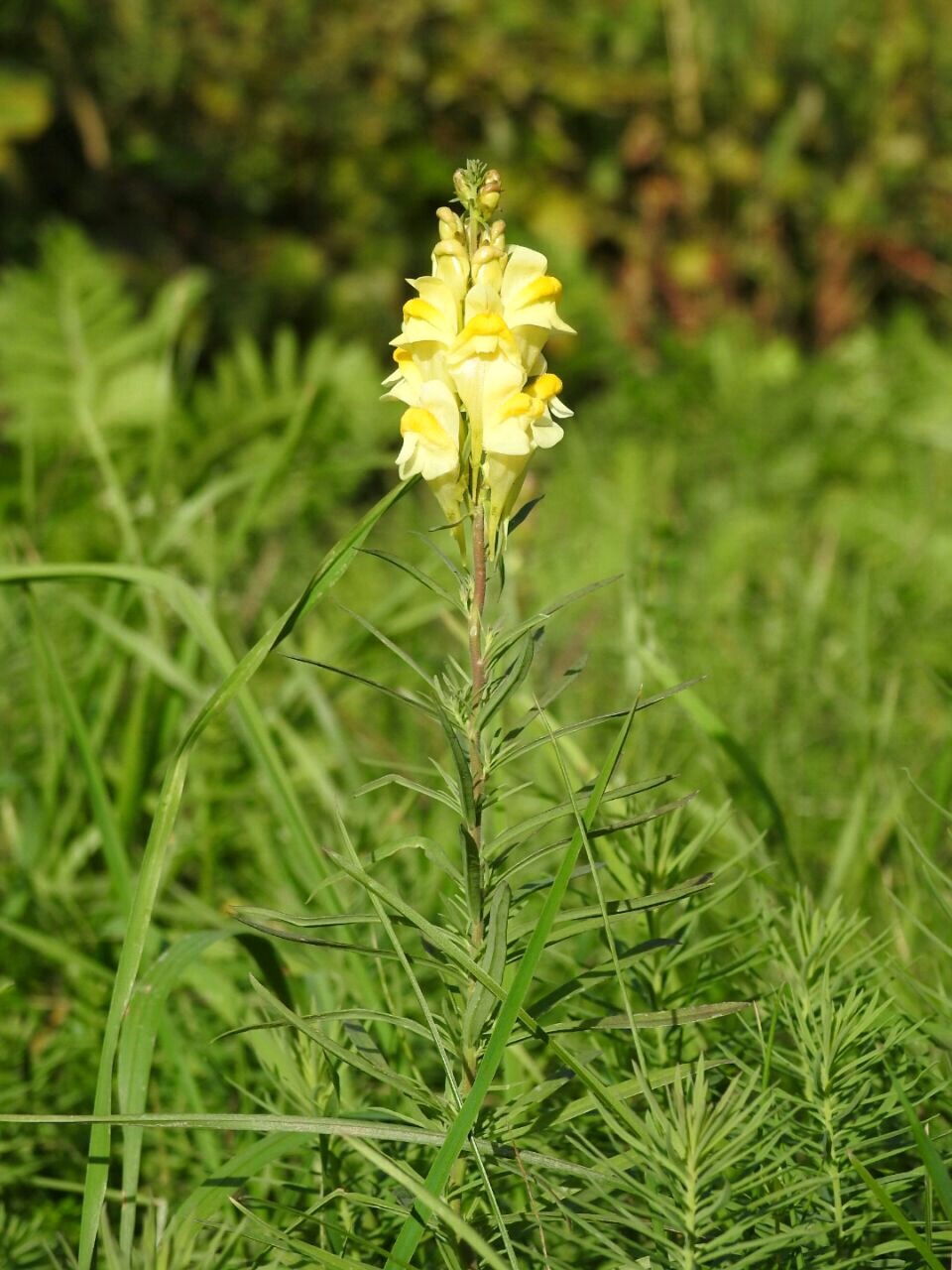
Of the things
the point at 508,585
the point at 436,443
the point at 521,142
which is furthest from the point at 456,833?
the point at 521,142

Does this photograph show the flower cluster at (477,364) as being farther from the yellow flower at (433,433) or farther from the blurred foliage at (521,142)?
the blurred foliage at (521,142)

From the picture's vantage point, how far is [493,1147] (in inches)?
32.6

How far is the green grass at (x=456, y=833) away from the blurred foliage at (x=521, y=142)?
499mm

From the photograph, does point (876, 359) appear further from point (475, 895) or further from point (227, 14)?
point (475, 895)

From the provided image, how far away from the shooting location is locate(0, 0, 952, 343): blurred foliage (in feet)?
10.00

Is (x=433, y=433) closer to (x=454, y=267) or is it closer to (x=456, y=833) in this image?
(x=454, y=267)

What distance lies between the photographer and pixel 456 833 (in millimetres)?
1366

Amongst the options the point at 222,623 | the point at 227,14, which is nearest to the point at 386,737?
the point at 222,623

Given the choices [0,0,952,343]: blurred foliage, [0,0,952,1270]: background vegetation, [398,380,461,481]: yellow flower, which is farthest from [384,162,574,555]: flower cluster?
[0,0,952,343]: blurred foliage

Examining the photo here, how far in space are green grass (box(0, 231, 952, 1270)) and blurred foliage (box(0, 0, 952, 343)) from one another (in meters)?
0.50

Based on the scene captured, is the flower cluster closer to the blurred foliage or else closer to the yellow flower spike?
the yellow flower spike

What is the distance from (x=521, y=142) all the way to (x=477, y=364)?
2.95 m

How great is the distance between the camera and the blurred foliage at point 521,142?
305 cm

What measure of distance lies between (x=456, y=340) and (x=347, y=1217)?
59 centimetres
